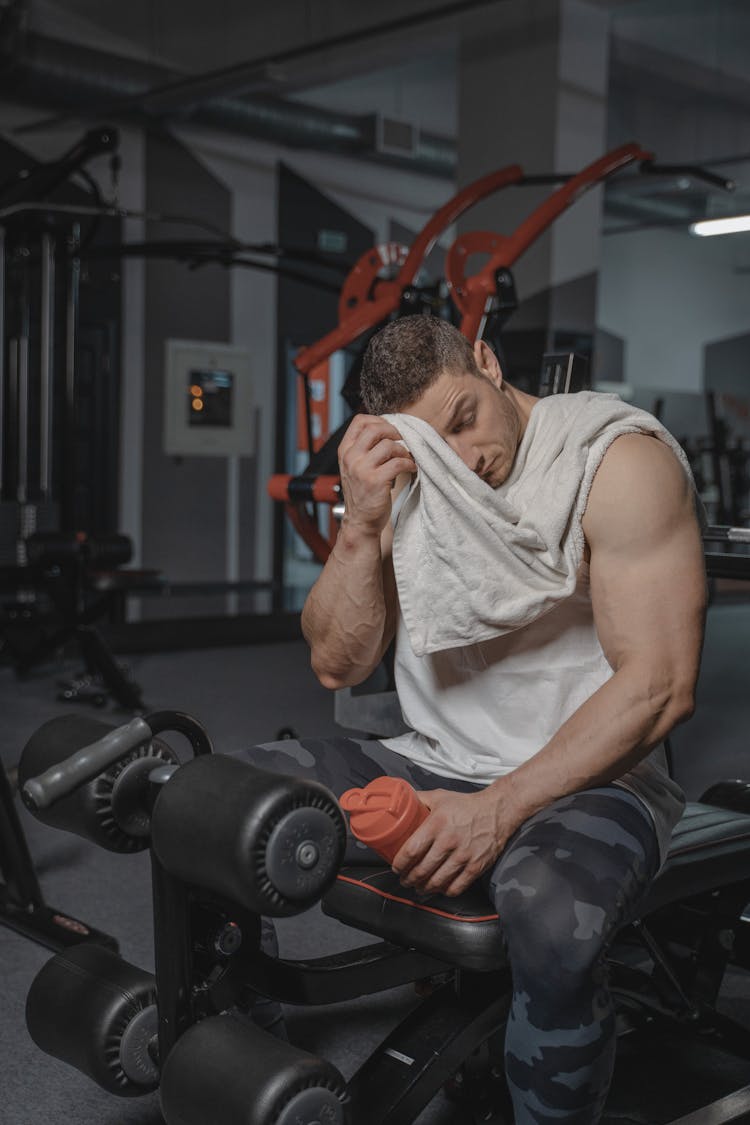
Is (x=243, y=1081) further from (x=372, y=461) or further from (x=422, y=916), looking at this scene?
(x=372, y=461)

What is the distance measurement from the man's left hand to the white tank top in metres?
0.18

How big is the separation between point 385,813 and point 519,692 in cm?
32

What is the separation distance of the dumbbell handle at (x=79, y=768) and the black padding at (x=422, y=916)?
Result: 1.13 ft

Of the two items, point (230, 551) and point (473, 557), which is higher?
point (473, 557)

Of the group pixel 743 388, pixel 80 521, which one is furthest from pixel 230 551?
pixel 743 388

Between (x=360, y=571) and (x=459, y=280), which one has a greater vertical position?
(x=459, y=280)

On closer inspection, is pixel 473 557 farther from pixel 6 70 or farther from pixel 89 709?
pixel 6 70

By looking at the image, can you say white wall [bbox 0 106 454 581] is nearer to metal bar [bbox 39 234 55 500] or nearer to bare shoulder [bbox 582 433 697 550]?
metal bar [bbox 39 234 55 500]

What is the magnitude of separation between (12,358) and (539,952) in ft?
15.4

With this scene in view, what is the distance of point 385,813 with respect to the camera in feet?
3.93

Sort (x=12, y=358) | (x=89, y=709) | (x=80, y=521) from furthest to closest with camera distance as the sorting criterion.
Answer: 1. (x=80, y=521)
2. (x=12, y=358)
3. (x=89, y=709)

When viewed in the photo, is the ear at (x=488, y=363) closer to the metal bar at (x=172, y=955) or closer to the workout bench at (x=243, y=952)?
the workout bench at (x=243, y=952)

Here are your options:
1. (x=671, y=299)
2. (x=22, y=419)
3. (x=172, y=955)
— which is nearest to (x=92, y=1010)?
(x=172, y=955)

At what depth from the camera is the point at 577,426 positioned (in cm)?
142
